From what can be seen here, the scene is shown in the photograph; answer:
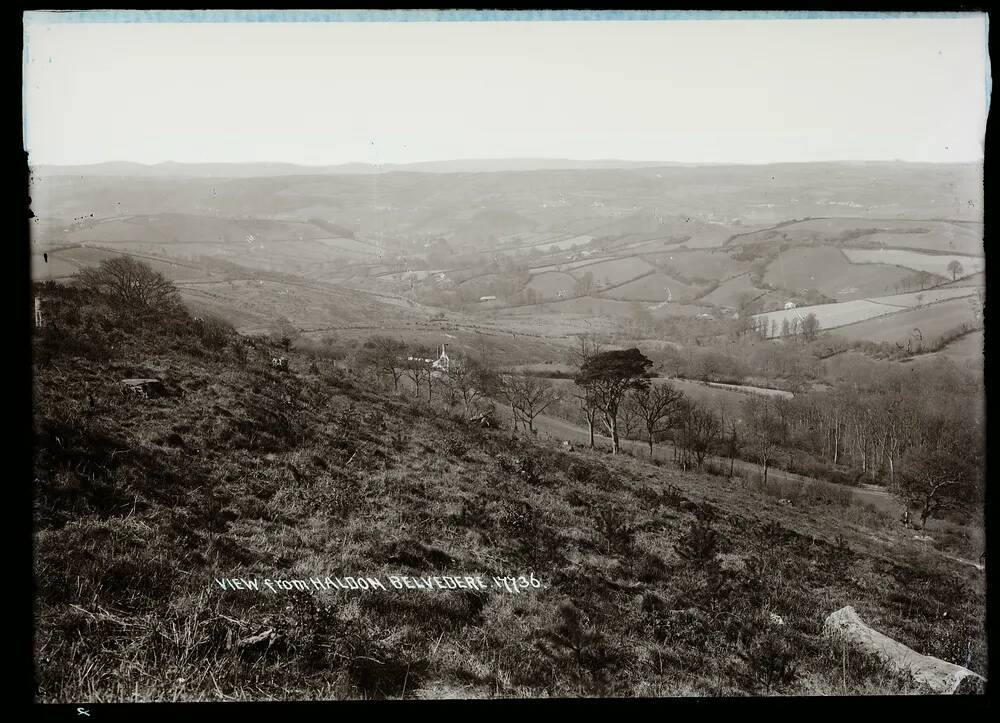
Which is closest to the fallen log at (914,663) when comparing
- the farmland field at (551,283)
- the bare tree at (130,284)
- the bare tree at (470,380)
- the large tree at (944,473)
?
the large tree at (944,473)

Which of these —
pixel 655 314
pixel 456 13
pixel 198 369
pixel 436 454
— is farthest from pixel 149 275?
pixel 655 314

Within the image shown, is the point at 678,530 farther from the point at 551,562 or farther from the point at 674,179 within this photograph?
the point at 674,179

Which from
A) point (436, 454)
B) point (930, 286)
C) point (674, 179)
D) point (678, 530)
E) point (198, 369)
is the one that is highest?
point (674, 179)

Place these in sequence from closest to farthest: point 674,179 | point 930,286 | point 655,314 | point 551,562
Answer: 1. point 551,562
2. point 930,286
3. point 674,179
4. point 655,314

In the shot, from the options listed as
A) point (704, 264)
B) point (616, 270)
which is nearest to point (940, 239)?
point (704, 264)

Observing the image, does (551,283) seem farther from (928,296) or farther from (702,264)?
(928,296)

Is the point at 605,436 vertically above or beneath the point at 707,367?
beneath
